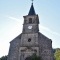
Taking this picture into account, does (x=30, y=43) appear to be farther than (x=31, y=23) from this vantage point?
No

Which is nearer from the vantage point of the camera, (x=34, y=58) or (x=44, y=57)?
(x=34, y=58)

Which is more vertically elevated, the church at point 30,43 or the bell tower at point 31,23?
the bell tower at point 31,23

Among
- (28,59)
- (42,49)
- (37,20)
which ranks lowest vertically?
Result: (28,59)

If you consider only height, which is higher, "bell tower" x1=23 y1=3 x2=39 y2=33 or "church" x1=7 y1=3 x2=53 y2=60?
"bell tower" x1=23 y1=3 x2=39 y2=33

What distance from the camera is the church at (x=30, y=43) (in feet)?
91.7

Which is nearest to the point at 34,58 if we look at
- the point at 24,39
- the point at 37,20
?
the point at 24,39

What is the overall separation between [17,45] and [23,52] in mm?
2302

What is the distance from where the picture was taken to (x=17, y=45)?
98.2 feet

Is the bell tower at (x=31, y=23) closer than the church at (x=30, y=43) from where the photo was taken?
No

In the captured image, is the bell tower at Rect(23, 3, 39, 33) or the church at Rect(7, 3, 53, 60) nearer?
the church at Rect(7, 3, 53, 60)

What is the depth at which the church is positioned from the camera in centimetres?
2794

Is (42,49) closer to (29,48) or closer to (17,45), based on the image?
(29,48)

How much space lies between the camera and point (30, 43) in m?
29.0

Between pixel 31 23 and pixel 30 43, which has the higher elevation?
pixel 31 23
